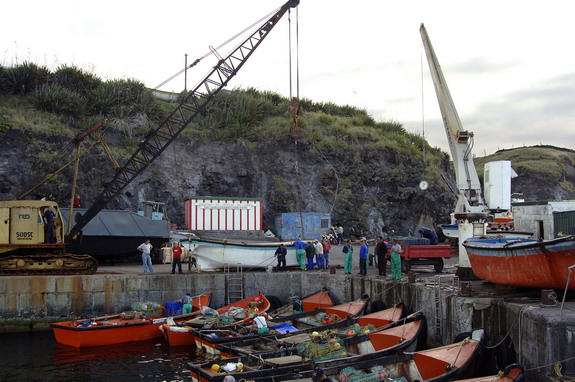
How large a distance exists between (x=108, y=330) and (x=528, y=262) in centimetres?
1219

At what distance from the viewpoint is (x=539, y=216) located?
2761 centimetres

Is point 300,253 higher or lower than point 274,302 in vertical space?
higher

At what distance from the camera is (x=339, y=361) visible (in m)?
11.6

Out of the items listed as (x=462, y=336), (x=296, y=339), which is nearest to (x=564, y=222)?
(x=462, y=336)

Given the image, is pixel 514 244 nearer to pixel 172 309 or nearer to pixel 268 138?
pixel 172 309

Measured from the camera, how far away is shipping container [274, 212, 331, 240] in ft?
112

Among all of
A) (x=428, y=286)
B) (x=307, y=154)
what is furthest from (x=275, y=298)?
(x=307, y=154)

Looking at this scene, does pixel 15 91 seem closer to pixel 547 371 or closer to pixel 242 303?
pixel 242 303

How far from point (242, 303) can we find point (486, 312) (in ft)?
32.8

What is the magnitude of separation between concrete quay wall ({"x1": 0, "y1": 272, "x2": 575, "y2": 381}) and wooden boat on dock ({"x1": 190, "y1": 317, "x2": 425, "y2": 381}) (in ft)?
3.79

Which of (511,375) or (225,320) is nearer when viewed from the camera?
(511,375)

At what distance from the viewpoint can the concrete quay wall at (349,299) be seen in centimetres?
952

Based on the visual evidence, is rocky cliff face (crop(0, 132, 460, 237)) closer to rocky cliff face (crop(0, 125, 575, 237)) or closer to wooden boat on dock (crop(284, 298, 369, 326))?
rocky cliff face (crop(0, 125, 575, 237))

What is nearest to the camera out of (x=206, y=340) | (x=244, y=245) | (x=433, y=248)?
(x=206, y=340)
